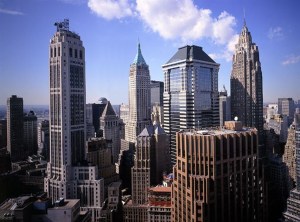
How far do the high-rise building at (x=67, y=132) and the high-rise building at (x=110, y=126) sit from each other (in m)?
17.3

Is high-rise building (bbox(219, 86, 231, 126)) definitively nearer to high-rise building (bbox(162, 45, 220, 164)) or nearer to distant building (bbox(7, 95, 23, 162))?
high-rise building (bbox(162, 45, 220, 164))

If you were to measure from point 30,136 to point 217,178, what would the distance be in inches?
1680

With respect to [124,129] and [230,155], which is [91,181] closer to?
[230,155]

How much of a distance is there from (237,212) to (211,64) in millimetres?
23616

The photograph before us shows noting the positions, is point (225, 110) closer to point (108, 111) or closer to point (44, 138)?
point (108, 111)

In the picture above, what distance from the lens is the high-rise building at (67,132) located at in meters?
27.5

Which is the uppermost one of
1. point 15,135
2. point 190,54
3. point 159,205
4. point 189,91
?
point 190,54

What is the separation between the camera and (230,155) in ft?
46.4

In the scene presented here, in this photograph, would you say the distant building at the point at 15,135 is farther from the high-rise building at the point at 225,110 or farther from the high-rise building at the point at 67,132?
the high-rise building at the point at 225,110

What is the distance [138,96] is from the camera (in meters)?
52.7

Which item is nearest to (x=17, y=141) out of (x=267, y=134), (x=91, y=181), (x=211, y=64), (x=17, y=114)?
(x=17, y=114)

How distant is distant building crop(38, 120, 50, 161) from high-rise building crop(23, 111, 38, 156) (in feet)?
4.76

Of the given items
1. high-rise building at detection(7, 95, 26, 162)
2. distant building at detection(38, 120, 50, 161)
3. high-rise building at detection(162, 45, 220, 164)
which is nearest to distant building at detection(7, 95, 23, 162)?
high-rise building at detection(7, 95, 26, 162)

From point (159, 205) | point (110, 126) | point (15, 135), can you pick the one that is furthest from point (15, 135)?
point (159, 205)
